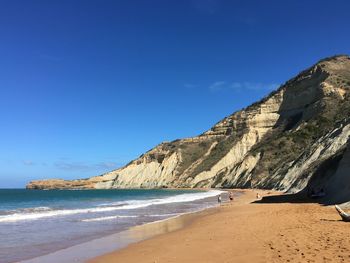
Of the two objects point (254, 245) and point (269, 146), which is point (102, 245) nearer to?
point (254, 245)

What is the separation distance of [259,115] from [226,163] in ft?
45.5

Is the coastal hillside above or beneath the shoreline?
above

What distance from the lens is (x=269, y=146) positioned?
8250cm

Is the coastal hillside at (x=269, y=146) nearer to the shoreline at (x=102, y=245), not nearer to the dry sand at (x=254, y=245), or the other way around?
the shoreline at (x=102, y=245)

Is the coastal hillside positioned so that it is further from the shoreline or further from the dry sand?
the dry sand

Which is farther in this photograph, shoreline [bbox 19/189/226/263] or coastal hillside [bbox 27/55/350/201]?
coastal hillside [bbox 27/55/350/201]

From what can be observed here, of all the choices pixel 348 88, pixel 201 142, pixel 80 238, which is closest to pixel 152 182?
pixel 201 142

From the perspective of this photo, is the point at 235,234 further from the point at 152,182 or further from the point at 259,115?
the point at 152,182

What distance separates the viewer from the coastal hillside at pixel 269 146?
155 feet

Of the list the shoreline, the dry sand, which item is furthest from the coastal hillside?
the dry sand

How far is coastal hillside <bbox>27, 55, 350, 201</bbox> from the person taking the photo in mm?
47156

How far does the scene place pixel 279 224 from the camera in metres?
15.5

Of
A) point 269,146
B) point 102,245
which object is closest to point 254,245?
point 102,245

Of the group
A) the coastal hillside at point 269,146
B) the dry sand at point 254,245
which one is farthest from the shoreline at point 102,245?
the coastal hillside at point 269,146
